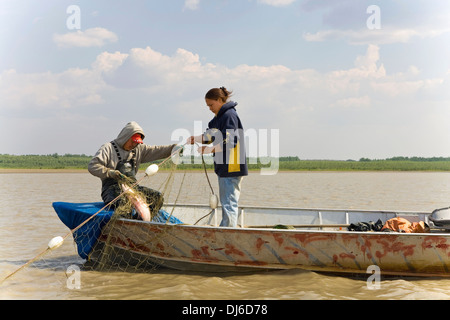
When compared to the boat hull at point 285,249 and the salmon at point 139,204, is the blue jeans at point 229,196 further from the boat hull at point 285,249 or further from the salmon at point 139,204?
the salmon at point 139,204

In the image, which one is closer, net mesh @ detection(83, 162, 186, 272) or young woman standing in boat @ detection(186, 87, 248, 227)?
young woman standing in boat @ detection(186, 87, 248, 227)

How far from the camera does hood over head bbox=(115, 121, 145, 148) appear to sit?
244 inches

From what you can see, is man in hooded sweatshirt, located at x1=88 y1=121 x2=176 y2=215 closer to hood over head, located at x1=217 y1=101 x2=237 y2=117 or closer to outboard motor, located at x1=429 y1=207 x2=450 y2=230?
hood over head, located at x1=217 y1=101 x2=237 y2=117

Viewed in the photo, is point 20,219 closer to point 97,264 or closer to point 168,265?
point 97,264

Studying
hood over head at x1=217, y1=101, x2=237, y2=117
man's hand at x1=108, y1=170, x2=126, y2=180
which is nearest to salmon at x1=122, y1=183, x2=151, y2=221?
man's hand at x1=108, y1=170, x2=126, y2=180

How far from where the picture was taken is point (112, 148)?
20.5ft

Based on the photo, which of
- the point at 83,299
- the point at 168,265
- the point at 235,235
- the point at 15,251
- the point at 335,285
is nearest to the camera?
the point at 83,299

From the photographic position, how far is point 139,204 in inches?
242

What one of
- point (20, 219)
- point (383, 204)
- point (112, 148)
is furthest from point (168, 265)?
point (383, 204)

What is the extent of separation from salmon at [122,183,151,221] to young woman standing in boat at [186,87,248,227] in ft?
3.52

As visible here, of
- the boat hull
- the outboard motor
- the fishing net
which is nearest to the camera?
the boat hull

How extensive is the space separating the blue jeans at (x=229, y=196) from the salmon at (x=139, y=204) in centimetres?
109

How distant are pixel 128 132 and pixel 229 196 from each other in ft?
5.41
